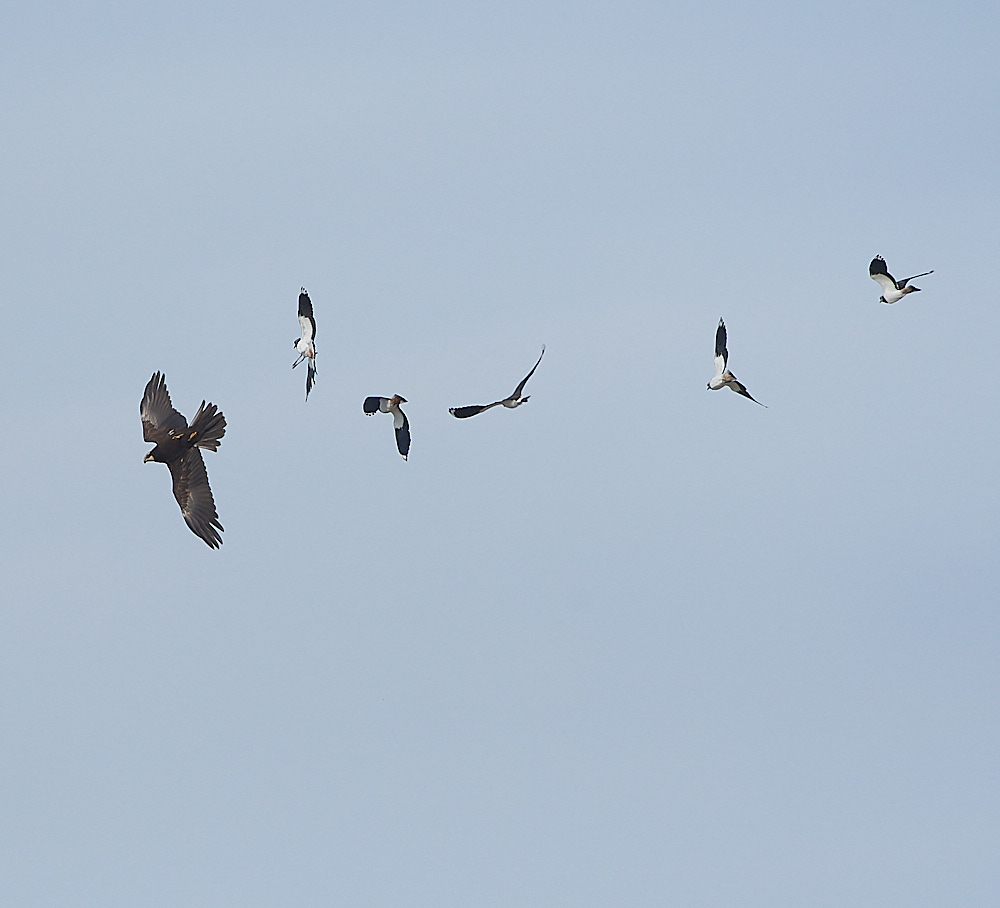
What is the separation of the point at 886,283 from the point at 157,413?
20.0 meters

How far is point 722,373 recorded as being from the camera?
222 ft

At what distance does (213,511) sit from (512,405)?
9046mm

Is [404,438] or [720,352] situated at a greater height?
[720,352]

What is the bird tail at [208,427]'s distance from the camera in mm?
60594

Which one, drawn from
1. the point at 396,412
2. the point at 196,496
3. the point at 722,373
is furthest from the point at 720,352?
the point at 196,496

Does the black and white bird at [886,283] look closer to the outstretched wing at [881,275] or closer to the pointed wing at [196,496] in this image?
the outstretched wing at [881,275]

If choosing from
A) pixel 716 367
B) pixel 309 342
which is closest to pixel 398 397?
pixel 309 342

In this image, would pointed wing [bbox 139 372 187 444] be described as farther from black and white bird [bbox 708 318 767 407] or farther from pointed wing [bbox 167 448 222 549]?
black and white bird [bbox 708 318 767 407]

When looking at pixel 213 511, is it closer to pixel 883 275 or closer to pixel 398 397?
pixel 398 397

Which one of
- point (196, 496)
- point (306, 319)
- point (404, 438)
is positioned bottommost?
point (196, 496)

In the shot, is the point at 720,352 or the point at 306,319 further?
the point at 720,352

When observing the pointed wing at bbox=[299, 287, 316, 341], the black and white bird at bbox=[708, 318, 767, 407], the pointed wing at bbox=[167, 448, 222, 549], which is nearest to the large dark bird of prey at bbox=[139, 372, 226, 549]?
the pointed wing at bbox=[167, 448, 222, 549]

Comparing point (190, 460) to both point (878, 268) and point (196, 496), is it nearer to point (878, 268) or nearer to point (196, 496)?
point (196, 496)

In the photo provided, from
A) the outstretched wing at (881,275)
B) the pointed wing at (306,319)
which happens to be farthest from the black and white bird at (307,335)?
the outstretched wing at (881,275)
